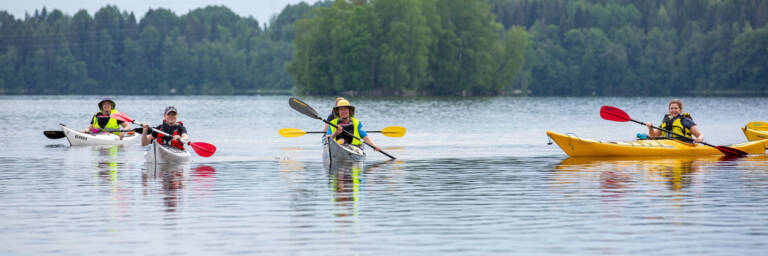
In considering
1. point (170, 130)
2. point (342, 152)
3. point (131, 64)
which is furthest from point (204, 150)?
point (131, 64)

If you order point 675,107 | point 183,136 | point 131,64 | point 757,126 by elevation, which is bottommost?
point 131,64

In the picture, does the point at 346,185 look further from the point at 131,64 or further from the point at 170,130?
the point at 131,64

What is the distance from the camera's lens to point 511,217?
13.0 metres

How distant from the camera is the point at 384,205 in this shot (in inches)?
559

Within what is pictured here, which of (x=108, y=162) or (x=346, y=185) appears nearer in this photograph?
(x=346, y=185)

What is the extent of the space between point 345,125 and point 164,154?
3464 millimetres

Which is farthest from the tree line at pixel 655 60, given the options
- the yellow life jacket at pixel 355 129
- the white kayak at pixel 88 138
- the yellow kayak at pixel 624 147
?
the yellow life jacket at pixel 355 129

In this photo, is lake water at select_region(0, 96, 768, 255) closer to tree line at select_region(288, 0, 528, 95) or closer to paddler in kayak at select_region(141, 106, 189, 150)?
paddler in kayak at select_region(141, 106, 189, 150)

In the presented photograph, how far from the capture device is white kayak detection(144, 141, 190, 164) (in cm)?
2045

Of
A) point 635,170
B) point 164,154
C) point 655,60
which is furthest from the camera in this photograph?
point 655,60

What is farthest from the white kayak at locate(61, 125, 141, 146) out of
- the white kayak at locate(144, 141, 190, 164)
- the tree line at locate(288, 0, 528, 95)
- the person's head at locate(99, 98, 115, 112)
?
the tree line at locate(288, 0, 528, 95)

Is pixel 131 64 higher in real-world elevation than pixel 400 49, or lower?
lower

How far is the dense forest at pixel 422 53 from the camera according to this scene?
334ft

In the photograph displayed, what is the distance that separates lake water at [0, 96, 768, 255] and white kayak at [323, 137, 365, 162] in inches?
9.9
